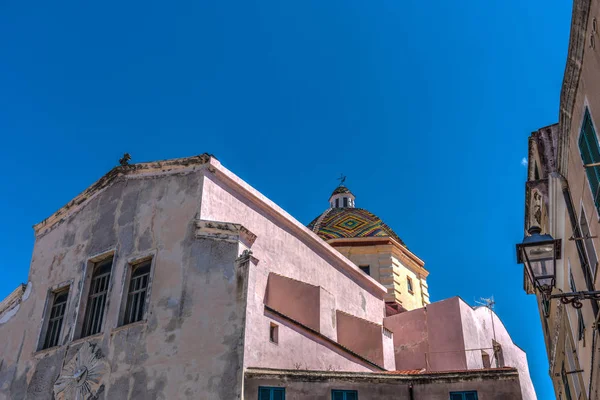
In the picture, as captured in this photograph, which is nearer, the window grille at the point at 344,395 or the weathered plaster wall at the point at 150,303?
the window grille at the point at 344,395

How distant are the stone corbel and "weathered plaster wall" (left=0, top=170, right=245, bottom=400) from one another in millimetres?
149

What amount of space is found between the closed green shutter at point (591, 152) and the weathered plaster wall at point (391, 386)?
659 centimetres

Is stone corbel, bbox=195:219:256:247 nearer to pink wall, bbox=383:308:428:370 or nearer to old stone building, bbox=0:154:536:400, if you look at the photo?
old stone building, bbox=0:154:536:400

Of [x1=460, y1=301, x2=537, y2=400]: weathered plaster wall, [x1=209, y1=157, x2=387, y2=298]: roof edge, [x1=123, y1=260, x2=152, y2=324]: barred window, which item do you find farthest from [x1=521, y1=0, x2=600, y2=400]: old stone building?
[x1=123, y1=260, x2=152, y2=324]: barred window

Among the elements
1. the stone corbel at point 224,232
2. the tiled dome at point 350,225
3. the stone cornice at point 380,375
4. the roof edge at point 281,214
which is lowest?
the stone cornice at point 380,375

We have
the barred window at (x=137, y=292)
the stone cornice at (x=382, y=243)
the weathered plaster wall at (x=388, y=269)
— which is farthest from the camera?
the stone cornice at (x=382, y=243)

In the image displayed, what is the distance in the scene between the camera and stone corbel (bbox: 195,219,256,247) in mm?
15070

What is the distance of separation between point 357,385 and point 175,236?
5.73 metres

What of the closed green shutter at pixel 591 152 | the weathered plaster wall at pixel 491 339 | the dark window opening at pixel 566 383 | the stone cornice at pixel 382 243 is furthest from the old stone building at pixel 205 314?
the closed green shutter at pixel 591 152

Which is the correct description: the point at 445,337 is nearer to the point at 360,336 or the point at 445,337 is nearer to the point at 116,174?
the point at 360,336

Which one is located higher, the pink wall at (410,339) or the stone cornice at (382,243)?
the stone cornice at (382,243)

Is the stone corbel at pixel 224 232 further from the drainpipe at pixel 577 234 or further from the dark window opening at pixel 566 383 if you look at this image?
the dark window opening at pixel 566 383

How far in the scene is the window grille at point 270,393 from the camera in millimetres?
13148

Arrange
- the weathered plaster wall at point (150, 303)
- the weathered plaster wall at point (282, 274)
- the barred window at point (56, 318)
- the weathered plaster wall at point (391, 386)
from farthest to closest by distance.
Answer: the barred window at point (56, 318)
the weathered plaster wall at point (282, 274)
the weathered plaster wall at point (150, 303)
the weathered plaster wall at point (391, 386)
